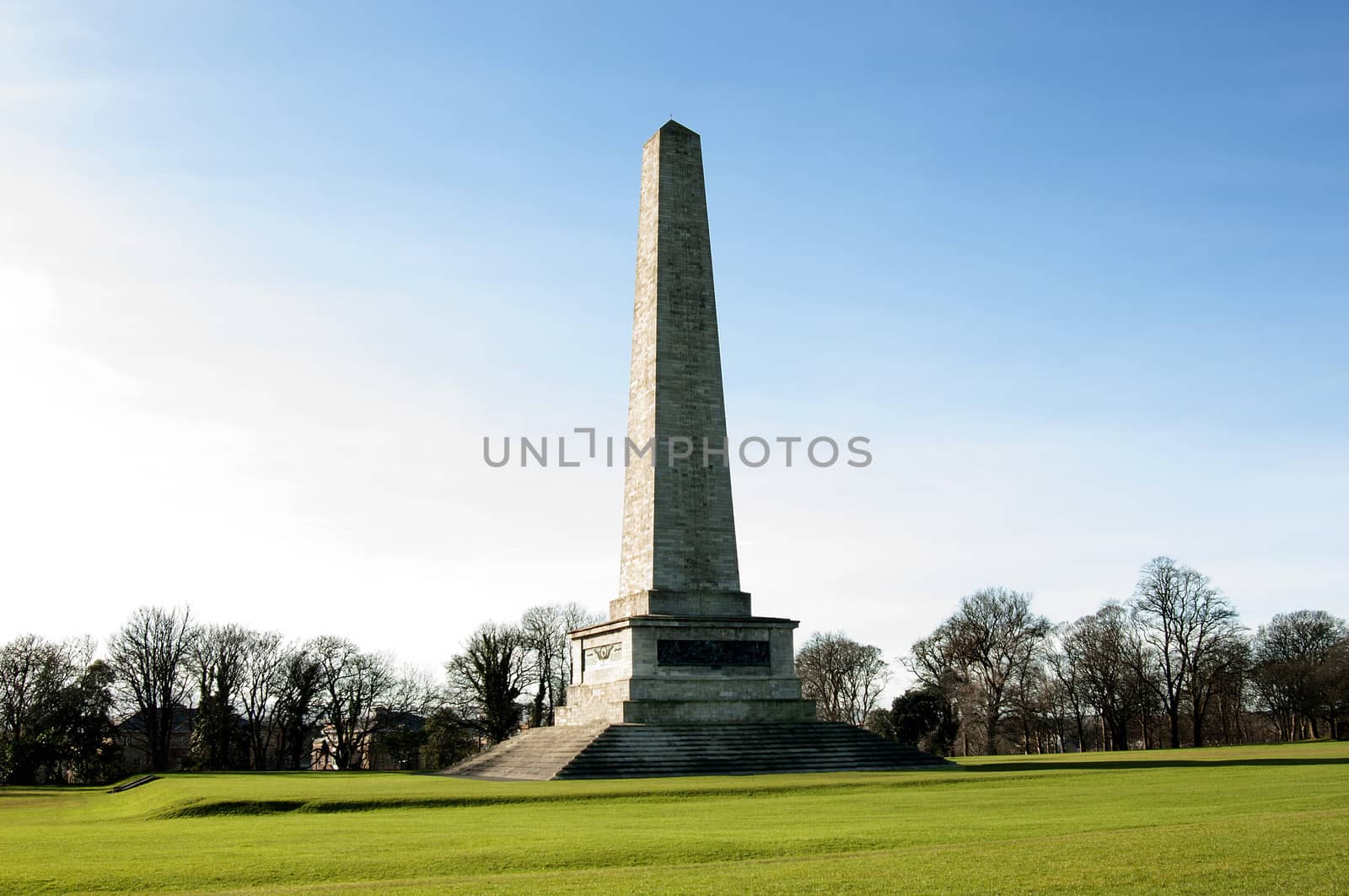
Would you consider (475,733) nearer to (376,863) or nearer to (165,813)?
(165,813)

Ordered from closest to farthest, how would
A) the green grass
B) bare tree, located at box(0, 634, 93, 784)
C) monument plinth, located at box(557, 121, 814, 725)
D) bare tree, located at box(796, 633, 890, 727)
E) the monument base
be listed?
the green grass → the monument base → monument plinth, located at box(557, 121, 814, 725) → bare tree, located at box(0, 634, 93, 784) → bare tree, located at box(796, 633, 890, 727)

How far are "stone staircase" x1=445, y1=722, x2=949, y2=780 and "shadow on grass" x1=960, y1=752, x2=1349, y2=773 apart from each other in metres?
2.02

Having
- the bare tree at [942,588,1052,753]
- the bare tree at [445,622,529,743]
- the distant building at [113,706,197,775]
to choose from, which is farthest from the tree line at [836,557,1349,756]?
the distant building at [113,706,197,775]

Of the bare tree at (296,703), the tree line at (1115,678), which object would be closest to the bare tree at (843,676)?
the tree line at (1115,678)

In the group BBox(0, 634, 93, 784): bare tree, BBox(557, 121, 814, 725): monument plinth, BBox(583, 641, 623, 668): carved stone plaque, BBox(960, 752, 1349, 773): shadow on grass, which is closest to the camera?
BBox(960, 752, 1349, 773): shadow on grass

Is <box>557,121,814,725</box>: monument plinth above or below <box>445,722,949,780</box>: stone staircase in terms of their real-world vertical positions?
above

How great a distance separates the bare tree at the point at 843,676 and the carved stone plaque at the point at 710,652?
35866 mm

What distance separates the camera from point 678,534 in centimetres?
3556

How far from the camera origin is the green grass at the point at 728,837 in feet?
33.4

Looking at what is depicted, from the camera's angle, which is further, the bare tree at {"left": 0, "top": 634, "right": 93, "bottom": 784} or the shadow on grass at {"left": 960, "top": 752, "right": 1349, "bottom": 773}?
the bare tree at {"left": 0, "top": 634, "right": 93, "bottom": 784}

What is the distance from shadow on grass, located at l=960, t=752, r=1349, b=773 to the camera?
29.1m

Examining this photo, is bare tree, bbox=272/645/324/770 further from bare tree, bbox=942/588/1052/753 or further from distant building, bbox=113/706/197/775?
bare tree, bbox=942/588/1052/753

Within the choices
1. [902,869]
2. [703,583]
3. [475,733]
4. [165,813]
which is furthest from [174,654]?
[902,869]

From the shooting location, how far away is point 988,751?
58812 millimetres
